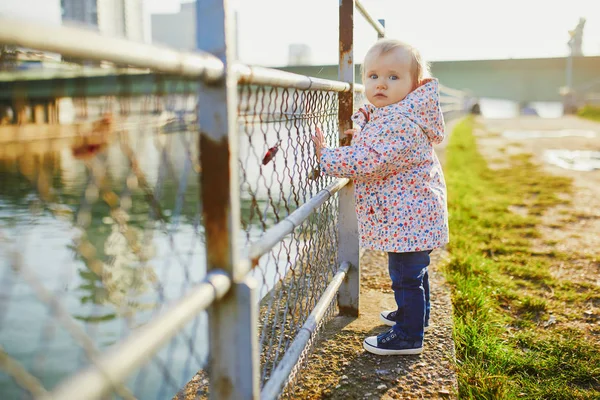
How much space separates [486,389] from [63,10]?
6.06ft

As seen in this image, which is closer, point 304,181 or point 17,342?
point 304,181

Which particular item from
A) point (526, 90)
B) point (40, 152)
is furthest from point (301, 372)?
point (526, 90)

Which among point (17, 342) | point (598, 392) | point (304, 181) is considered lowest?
point (17, 342)

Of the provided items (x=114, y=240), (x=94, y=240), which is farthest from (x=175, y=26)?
(x=94, y=240)

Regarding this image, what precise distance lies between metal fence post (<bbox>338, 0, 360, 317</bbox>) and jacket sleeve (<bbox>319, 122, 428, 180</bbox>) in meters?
0.43

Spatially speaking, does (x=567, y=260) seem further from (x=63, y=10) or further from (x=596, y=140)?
(x=596, y=140)

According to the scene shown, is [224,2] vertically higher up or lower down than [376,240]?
higher up

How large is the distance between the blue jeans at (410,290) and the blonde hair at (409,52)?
0.70m

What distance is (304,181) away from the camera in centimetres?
218

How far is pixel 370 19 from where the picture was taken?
2.87 meters

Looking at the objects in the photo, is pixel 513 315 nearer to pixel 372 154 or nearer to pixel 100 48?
pixel 372 154

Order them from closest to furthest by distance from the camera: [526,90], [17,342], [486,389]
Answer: [486,389], [17,342], [526,90]

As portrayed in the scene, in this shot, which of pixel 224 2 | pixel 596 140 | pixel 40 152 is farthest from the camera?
pixel 596 140

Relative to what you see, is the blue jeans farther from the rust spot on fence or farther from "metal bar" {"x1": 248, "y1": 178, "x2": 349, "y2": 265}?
the rust spot on fence
